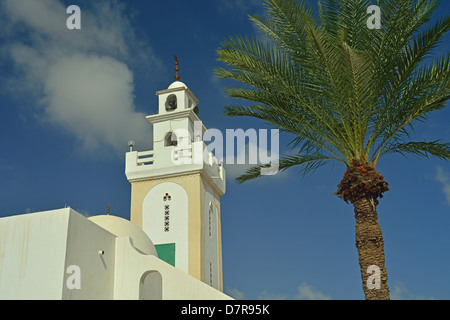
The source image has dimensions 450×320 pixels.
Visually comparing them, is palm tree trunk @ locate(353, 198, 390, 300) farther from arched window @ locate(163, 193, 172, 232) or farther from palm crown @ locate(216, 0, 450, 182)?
arched window @ locate(163, 193, 172, 232)

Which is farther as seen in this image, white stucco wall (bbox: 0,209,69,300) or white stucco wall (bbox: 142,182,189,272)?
white stucco wall (bbox: 142,182,189,272)

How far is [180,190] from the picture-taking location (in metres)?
22.0

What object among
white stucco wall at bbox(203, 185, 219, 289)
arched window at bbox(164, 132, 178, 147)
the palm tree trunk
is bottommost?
the palm tree trunk

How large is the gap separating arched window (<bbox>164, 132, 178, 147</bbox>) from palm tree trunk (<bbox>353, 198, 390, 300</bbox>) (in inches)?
523

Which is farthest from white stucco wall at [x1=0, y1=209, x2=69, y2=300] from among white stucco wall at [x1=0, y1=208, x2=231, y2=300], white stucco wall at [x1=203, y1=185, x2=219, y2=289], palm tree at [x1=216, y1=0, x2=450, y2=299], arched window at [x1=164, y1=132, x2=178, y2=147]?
arched window at [x1=164, y1=132, x2=178, y2=147]

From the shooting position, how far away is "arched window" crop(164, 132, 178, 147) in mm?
23281

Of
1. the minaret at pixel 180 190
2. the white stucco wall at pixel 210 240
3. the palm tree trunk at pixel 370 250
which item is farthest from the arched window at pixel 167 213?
the palm tree trunk at pixel 370 250

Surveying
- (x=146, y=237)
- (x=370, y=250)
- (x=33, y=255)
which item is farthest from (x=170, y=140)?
(x=370, y=250)

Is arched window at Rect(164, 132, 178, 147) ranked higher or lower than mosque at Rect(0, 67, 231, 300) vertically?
higher

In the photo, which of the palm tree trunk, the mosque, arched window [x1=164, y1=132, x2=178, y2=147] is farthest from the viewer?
arched window [x1=164, y1=132, x2=178, y2=147]

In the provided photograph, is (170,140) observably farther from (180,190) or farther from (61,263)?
(61,263)

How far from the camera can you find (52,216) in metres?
11.9

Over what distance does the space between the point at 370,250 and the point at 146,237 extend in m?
8.22
